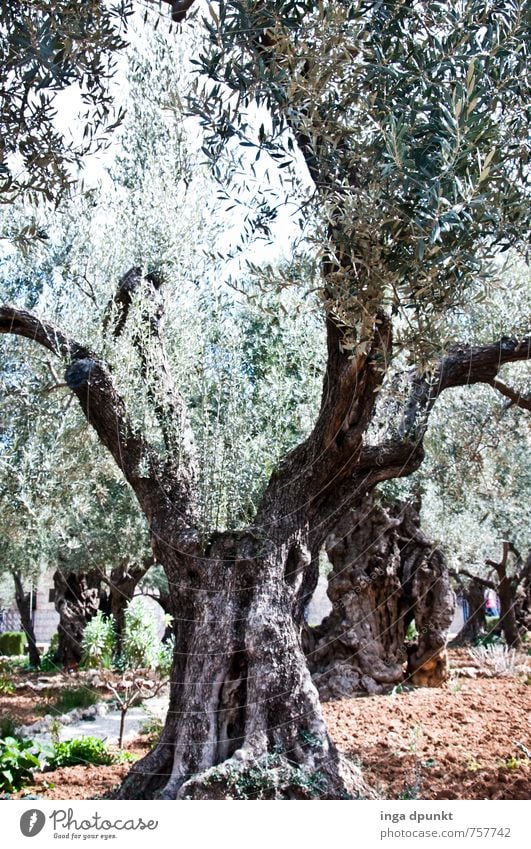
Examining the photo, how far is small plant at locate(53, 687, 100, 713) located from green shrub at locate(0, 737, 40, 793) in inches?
201

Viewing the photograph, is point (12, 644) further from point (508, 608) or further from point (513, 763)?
point (513, 763)

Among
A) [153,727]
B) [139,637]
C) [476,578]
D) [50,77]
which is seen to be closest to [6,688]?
[139,637]

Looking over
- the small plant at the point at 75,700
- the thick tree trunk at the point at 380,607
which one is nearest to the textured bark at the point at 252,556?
the thick tree trunk at the point at 380,607

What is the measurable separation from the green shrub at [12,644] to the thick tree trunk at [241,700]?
19.8 meters

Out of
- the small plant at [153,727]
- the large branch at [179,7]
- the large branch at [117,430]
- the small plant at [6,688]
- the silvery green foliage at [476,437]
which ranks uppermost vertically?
the large branch at [179,7]

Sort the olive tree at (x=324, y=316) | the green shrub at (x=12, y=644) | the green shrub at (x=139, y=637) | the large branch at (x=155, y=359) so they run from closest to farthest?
the olive tree at (x=324, y=316), the large branch at (x=155, y=359), the green shrub at (x=139, y=637), the green shrub at (x=12, y=644)

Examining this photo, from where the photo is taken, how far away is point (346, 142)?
4.04 meters

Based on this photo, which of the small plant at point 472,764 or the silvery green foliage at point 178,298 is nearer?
the small plant at point 472,764

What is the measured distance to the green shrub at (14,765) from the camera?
5.36m

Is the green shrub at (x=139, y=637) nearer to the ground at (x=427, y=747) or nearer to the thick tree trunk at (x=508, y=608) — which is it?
the ground at (x=427, y=747)

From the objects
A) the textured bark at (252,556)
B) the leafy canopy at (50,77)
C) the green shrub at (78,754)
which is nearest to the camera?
the leafy canopy at (50,77)

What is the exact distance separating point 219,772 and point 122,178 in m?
5.14

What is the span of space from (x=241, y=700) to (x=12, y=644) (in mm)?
20479

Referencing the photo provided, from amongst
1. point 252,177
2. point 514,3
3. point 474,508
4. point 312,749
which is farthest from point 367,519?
point 514,3
